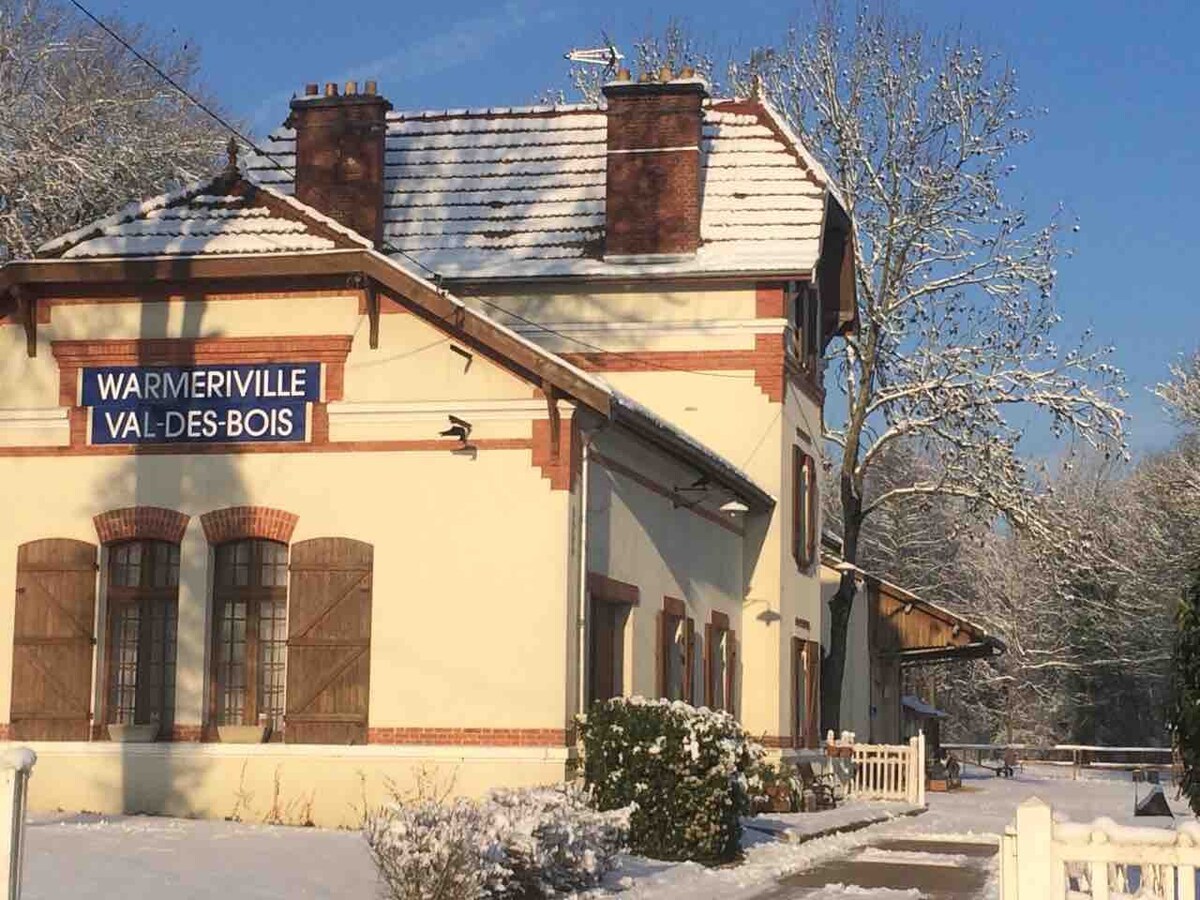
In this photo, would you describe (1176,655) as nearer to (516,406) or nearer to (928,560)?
(516,406)

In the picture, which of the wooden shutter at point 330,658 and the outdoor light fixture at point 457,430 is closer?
the outdoor light fixture at point 457,430

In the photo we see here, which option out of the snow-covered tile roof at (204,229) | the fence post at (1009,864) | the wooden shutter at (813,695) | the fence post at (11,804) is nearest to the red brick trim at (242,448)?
the snow-covered tile roof at (204,229)

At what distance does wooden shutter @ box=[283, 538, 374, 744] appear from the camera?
801 inches

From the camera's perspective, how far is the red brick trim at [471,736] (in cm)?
1994

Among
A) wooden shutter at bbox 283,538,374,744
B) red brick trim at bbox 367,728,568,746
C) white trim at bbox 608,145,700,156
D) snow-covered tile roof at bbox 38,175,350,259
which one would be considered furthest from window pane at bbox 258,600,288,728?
white trim at bbox 608,145,700,156

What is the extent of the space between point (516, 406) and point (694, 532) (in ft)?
19.1

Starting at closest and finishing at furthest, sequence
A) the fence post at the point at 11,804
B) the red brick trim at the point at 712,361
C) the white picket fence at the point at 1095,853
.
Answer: the white picket fence at the point at 1095,853 < the fence post at the point at 11,804 < the red brick trim at the point at 712,361

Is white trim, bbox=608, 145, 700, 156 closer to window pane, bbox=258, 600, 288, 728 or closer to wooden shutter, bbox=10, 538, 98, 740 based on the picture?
window pane, bbox=258, 600, 288, 728

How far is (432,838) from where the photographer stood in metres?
13.4

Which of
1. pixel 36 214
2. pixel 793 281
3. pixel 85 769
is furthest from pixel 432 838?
pixel 36 214

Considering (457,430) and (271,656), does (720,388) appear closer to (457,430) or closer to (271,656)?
(457,430)

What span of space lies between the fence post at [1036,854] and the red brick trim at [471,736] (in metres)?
11.1

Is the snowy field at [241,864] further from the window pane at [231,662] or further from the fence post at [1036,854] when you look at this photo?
the fence post at [1036,854]

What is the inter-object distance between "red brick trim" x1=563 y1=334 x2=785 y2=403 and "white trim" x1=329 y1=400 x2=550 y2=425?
8.02m
